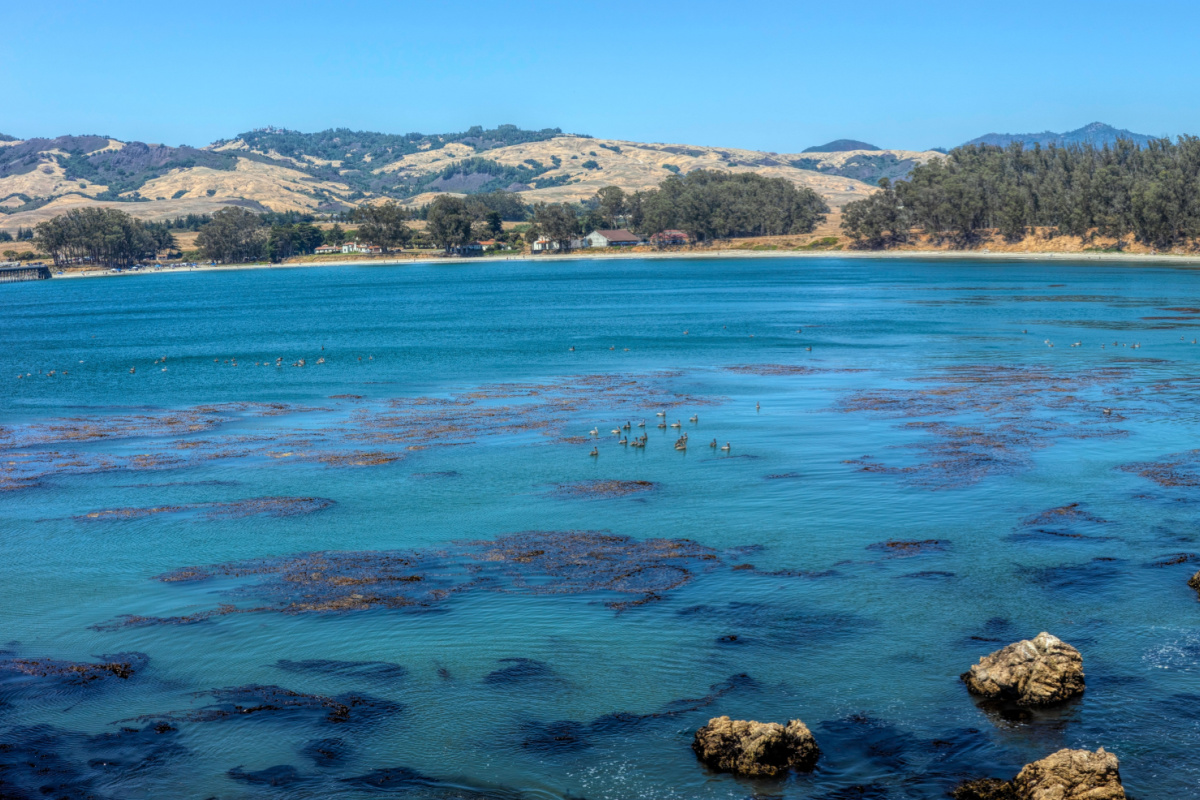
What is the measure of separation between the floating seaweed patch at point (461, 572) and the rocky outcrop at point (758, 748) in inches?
274

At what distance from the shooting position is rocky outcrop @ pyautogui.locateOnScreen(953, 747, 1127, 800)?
1455 cm

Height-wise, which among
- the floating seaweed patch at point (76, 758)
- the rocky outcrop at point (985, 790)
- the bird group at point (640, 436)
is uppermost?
the bird group at point (640, 436)

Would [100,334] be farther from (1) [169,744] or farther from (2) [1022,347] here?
(1) [169,744]

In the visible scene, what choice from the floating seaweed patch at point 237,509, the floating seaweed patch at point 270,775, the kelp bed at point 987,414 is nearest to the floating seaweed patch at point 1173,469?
the kelp bed at point 987,414

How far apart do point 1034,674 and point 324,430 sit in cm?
3441

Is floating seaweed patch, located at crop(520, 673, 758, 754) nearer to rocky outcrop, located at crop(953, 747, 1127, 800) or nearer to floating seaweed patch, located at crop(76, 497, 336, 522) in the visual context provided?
rocky outcrop, located at crop(953, 747, 1127, 800)

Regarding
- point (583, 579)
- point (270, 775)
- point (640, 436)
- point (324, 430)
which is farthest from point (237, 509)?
point (270, 775)

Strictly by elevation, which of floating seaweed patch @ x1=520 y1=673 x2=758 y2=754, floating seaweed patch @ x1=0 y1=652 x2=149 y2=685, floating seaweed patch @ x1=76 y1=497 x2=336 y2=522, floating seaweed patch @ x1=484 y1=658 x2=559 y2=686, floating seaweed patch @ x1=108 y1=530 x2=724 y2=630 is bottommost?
floating seaweed patch @ x1=520 y1=673 x2=758 y2=754

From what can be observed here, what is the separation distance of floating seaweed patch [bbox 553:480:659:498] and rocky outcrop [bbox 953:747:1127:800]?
1907 centimetres

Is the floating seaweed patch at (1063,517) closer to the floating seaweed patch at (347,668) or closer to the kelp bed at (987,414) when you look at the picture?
the kelp bed at (987,414)

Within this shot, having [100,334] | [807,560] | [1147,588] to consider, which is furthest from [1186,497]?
[100,334]

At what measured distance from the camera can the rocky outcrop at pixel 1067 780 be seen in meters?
14.6

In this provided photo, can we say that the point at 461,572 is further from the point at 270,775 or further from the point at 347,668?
the point at 270,775

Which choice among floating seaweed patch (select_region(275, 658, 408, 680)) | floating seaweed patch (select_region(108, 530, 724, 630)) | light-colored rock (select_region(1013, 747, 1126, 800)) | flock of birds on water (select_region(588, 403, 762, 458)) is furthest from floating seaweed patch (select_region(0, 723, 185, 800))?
flock of birds on water (select_region(588, 403, 762, 458))
